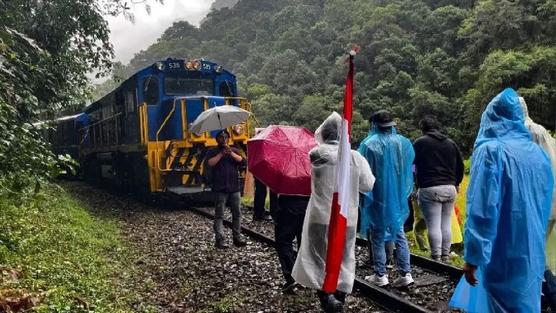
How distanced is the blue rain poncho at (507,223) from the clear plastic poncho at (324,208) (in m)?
1.36

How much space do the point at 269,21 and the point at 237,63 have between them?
8.34m

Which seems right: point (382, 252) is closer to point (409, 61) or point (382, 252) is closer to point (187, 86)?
point (187, 86)

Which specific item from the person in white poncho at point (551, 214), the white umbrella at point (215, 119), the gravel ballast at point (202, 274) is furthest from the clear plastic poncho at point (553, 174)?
the white umbrella at point (215, 119)

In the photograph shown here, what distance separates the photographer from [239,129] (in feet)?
40.1

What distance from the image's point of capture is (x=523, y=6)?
26.9 m

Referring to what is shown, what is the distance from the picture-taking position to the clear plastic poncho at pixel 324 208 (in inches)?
168

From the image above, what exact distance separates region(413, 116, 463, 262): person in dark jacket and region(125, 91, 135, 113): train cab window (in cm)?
856

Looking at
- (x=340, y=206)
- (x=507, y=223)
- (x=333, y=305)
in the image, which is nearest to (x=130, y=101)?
(x=333, y=305)

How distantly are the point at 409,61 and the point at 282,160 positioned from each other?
33870 mm

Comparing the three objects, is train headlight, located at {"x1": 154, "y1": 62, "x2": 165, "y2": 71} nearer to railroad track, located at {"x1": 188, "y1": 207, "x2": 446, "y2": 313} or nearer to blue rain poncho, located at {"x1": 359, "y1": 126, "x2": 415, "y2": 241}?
blue rain poncho, located at {"x1": 359, "y1": 126, "x2": 415, "y2": 241}

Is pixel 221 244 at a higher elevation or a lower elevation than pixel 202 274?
higher

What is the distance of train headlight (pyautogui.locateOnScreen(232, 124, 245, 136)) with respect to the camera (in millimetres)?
12120

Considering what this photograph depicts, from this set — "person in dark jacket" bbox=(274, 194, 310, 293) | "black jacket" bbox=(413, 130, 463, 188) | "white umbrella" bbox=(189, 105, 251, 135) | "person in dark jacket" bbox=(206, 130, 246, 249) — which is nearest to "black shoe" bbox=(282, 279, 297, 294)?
"person in dark jacket" bbox=(274, 194, 310, 293)

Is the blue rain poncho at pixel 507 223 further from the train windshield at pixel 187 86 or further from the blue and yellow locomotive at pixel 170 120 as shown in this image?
the train windshield at pixel 187 86
